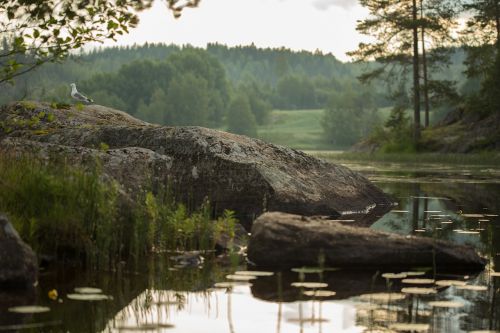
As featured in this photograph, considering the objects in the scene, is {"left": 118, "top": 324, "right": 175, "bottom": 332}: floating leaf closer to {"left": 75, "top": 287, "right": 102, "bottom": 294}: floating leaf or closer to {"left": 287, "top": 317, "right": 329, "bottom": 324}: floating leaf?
{"left": 287, "top": 317, "right": 329, "bottom": 324}: floating leaf

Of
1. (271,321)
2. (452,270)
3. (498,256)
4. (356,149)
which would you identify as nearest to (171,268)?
(271,321)

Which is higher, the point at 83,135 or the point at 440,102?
the point at 440,102

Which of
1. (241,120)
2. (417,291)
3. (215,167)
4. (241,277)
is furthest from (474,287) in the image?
(241,120)

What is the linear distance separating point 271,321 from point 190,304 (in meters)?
0.81

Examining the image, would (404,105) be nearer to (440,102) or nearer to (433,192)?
(440,102)

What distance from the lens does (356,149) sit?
1998 inches

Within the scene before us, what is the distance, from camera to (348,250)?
7.18 m

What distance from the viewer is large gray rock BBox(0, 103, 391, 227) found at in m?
10.9

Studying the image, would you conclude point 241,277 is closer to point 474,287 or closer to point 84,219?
point 84,219

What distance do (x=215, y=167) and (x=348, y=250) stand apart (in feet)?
15.3

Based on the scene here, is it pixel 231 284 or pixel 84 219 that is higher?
pixel 84 219

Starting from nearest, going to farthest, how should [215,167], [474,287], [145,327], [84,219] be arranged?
[145,327] → [474,287] → [84,219] → [215,167]

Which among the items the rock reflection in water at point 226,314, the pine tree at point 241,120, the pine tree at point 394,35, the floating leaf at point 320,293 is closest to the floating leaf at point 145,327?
the rock reflection in water at point 226,314

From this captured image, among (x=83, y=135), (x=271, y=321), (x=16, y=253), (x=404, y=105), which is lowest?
(x=271, y=321)
